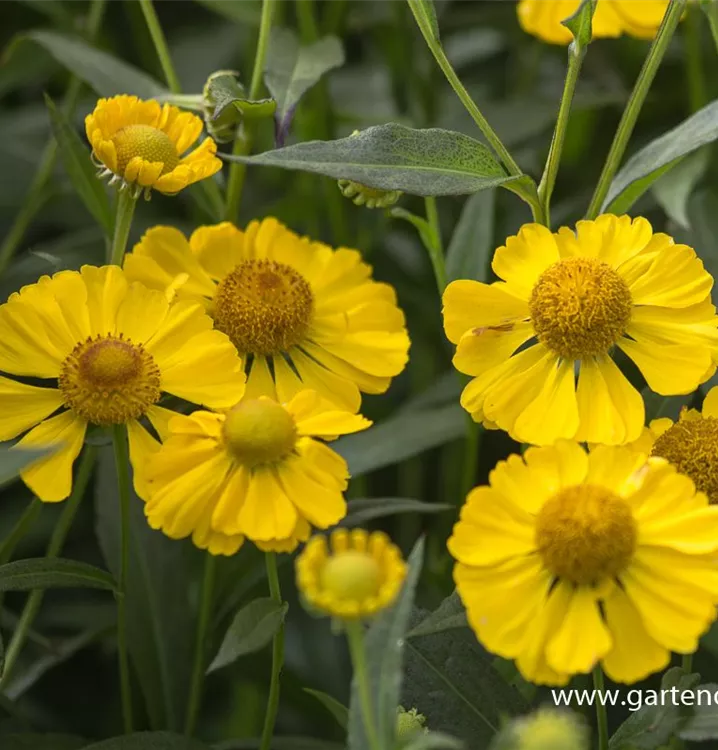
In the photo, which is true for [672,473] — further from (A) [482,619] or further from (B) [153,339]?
(B) [153,339]

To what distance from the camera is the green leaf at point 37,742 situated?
2.16ft

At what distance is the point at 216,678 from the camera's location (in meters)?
0.97

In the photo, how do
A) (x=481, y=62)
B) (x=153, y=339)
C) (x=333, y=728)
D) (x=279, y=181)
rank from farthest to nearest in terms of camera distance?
(x=481, y=62) → (x=279, y=181) → (x=333, y=728) → (x=153, y=339)

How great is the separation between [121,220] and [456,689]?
315 millimetres

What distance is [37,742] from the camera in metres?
0.67

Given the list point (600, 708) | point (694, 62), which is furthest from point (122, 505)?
point (694, 62)

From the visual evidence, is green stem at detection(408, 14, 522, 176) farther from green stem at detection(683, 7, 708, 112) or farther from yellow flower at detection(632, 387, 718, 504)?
green stem at detection(683, 7, 708, 112)

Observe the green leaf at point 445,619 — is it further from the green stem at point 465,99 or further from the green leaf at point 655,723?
the green stem at point 465,99

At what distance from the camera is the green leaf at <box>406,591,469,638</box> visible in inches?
20.8

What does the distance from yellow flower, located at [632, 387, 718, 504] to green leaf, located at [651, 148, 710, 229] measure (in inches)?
10.3

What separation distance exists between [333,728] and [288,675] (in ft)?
0.45

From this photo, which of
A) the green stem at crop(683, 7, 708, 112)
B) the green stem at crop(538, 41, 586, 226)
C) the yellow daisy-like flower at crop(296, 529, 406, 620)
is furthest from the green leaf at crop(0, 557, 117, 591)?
the green stem at crop(683, 7, 708, 112)

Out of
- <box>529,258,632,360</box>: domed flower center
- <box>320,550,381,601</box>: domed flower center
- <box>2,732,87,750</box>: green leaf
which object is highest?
<box>529,258,632,360</box>: domed flower center

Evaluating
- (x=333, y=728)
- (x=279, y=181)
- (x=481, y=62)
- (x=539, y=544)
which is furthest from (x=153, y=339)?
(x=481, y=62)
